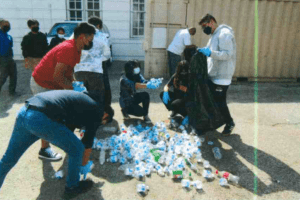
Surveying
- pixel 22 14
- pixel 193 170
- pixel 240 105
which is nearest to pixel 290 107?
pixel 240 105

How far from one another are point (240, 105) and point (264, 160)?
2606mm

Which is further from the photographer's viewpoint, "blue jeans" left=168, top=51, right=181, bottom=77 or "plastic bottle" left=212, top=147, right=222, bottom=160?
"blue jeans" left=168, top=51, right=181, bottom=77

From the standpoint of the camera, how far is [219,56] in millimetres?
4047

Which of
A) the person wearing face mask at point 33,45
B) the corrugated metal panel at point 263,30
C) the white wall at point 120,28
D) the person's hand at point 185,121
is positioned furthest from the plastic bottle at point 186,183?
the white wall at point 120,28

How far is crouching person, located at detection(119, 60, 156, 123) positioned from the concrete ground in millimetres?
377

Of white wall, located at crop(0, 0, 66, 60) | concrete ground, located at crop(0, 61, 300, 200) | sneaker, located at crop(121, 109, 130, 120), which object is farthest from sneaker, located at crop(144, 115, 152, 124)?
white wall, located at crop(0, 0, 66, 60)

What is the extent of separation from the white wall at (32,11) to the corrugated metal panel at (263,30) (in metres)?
5.79

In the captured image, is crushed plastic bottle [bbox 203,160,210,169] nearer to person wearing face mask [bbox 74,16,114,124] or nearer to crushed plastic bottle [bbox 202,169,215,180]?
crushed plastic bottle [bbox 202,169,215,180]

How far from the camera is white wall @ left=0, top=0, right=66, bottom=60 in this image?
11.5 meters

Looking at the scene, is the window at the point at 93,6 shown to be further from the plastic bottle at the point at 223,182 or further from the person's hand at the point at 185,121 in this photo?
the plastic bottle at the point at 223,182

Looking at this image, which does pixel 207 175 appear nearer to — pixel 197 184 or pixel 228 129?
pixel 197 184

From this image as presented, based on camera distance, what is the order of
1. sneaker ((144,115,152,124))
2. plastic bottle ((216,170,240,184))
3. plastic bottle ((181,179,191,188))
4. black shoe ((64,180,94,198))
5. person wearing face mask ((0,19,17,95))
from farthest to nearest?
person wearing face mask ((0,19,17,95)) → sneaker ((144,115,152,124)) → plastic bottle ((216,170,240,184)) → plastic bottle ((181,179,191,188)) → black shoe ((64,180,94,198))

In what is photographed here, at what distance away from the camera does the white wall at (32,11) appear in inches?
453

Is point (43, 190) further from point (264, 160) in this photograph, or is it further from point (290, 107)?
point (290, 107)
